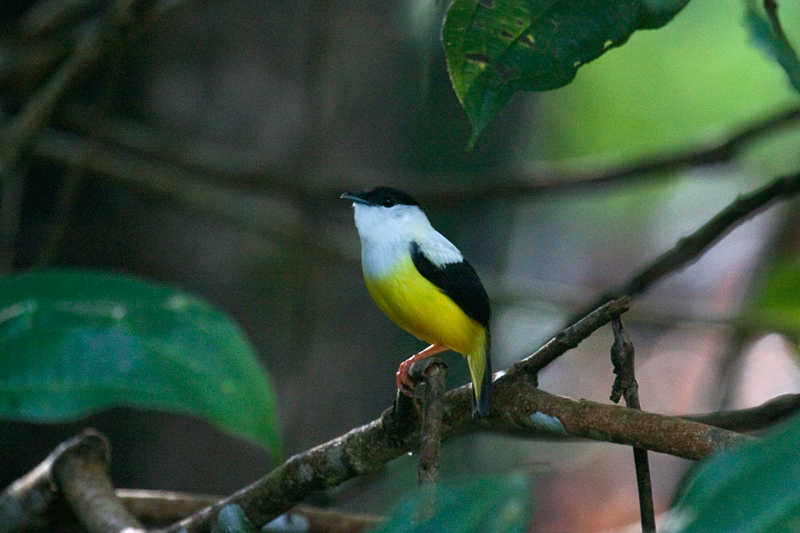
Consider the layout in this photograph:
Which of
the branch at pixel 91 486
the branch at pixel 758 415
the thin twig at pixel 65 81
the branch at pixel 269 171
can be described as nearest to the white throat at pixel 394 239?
the branch at pixel 758 415

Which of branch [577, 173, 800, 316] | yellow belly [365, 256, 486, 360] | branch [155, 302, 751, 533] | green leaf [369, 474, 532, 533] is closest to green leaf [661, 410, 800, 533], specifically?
green leaf [369, 474, 532, 533]

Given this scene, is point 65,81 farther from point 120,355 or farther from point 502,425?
point 502,425

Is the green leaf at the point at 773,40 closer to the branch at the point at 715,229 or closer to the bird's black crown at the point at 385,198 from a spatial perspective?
the branch at the point at 715,229

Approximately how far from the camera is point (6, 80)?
2178 millimetres

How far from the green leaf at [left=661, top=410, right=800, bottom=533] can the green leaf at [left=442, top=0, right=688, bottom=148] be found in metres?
0.49

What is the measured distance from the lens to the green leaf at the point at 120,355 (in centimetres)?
112

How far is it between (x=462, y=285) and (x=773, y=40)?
489mm

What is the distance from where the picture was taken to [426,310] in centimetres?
101

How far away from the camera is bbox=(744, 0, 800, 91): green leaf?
893mm

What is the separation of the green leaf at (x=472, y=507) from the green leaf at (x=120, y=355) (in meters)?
0.72

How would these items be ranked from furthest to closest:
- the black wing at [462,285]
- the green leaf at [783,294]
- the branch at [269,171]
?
the branch at [269,171]
the green leaf at [783,294]
the black wing at [462,285]

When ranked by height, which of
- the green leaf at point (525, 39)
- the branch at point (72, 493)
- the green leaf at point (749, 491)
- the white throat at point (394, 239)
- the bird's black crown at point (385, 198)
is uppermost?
the green leaf at point (525, 39)

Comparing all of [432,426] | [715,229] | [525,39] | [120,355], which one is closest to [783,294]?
[715,229]

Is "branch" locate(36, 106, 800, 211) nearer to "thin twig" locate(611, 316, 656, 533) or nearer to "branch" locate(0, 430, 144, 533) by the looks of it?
"branch" locate(0, 430, 144, 533)
